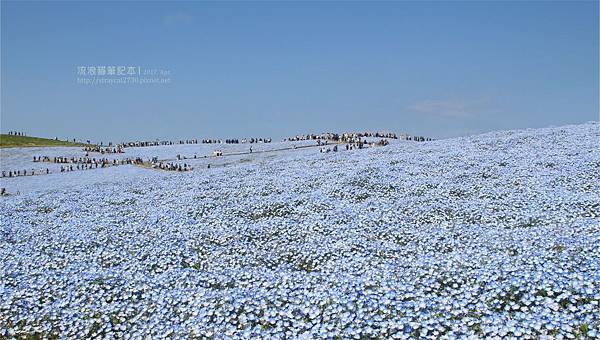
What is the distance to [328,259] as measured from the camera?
12438 mm

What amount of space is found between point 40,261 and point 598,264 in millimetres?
14088

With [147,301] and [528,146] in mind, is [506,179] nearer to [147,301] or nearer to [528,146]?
[528,146]

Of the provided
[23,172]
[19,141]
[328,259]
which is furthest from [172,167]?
[19,141]

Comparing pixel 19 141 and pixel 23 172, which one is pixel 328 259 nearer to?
pixel 23 172

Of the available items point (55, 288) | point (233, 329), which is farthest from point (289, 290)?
point (55, 288)

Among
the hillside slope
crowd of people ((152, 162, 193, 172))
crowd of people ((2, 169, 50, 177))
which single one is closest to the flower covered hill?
crowd of people ((152, 162, 193, 172))

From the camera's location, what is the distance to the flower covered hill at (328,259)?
28.3ft

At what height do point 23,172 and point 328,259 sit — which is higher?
point 23,172

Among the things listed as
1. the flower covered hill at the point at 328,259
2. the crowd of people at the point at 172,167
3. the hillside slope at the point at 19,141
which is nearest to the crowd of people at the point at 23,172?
the crowd of people at the point at 172,167

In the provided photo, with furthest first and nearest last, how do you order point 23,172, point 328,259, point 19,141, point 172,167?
point 19,141 → point 23,172 → point 172,167 → point 328,259

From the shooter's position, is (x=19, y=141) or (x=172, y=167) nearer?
(x=172, y=167)

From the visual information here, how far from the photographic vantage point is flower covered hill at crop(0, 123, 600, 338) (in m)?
8.64

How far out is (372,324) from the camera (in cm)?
827

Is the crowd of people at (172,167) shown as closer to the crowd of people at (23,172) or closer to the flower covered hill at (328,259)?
the crowd of people at (23,172)
